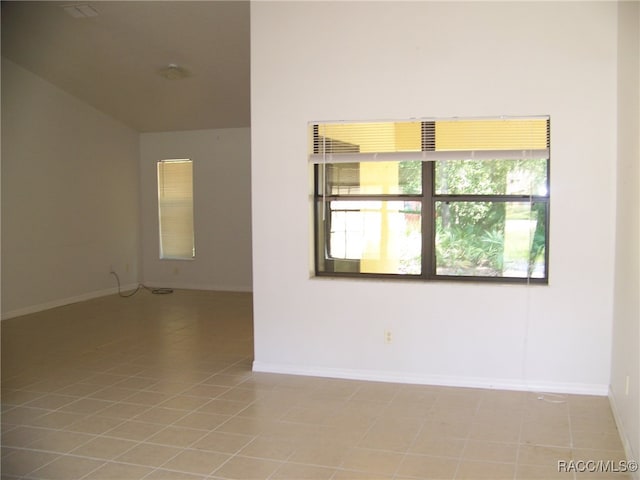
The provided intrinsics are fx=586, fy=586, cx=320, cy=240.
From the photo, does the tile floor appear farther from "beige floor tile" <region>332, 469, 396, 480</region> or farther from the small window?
the small window

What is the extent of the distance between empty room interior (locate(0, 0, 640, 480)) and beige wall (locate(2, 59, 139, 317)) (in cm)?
166

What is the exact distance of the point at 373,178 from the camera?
469 centimetres

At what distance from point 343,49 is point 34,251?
5081 mm

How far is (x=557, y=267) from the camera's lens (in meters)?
4.10

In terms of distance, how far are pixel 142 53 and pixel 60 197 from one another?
253cm

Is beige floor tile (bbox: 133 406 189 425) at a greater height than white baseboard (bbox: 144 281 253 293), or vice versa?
white baseboard (bbox: 144 281 253 293)

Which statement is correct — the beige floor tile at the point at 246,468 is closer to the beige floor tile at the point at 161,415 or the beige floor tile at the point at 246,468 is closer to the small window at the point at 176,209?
the beige floor tile at the point at 161,415

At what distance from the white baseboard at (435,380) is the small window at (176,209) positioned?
16.0ft

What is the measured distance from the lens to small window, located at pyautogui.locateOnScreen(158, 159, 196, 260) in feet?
30.3

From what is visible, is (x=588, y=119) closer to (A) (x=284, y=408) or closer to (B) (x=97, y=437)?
(A) (x=284, y=408)

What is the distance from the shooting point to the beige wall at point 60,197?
7.09m

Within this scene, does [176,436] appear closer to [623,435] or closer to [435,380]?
[435,380]

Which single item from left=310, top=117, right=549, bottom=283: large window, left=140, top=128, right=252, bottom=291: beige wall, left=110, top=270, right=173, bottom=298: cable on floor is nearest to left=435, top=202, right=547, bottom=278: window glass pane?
left=310, top=117, right=549, bottom=283: large window

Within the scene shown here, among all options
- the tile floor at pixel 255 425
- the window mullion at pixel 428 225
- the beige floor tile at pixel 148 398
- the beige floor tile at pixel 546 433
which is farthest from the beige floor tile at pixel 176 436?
the window mullion at pixel 428 225
